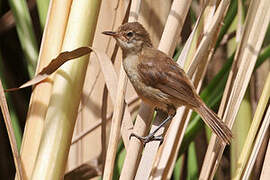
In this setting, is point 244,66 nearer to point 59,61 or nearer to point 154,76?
point 154,76

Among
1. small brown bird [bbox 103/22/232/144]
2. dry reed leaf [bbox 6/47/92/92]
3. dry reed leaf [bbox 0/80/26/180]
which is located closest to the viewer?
dry reed leaf [bbox 0/80/26/180]

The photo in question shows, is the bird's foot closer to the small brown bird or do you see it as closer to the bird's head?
the small brown bird

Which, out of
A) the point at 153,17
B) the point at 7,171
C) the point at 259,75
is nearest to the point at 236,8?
the point at 153,17

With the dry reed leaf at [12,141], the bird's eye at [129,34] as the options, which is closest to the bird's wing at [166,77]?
the bird's eye at [129,34]

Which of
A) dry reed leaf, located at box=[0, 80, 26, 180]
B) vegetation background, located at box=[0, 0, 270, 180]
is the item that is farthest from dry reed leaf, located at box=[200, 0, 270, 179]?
dry reed leaf, located at box=[0, 80, 26, 180]

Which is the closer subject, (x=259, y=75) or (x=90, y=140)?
(x=90, y=140)

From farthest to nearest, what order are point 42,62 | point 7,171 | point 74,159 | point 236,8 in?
point 7,171 < point 74,159 < point 236,8 < point 42,62

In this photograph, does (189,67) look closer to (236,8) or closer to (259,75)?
(236,8)
